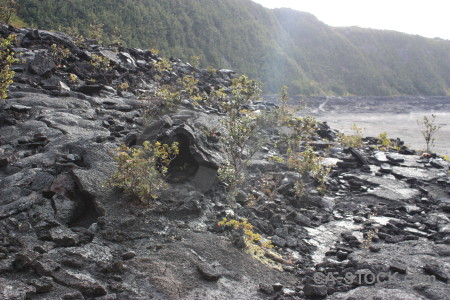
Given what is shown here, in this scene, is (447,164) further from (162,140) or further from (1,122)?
(1,122)

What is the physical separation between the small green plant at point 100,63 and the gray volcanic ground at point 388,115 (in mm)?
19012

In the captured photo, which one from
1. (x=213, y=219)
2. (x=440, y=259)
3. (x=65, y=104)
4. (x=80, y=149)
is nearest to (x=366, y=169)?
(x=440, y=259)

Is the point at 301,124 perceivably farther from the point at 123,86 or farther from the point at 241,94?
the point at 123,86

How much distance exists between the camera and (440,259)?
6.37 meters

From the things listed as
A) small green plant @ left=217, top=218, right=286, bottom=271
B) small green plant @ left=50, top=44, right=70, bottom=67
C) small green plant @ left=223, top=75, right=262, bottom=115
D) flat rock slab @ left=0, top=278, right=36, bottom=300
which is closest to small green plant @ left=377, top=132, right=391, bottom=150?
small green plant @ left=223, top=75, right=262, bottom=115

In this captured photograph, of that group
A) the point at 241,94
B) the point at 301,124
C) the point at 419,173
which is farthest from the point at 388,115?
the point at 241,94

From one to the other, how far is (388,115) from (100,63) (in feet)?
125

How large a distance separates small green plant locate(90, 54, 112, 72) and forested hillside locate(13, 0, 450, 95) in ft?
89.1

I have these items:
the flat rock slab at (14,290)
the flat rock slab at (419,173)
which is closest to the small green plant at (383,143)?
the flat rock slab at (419,173)

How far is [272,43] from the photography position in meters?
83.2

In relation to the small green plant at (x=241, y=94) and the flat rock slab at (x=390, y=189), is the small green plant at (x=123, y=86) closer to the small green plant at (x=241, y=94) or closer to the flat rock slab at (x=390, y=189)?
the small green plant at (x=241, y=94)

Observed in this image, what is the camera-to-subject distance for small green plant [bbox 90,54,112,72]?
1538cm

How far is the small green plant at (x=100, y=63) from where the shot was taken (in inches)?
605

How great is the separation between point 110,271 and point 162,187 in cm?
250
